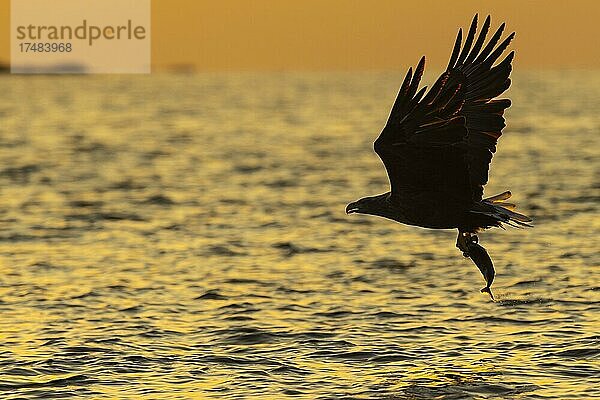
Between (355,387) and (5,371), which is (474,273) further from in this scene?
(5,371)

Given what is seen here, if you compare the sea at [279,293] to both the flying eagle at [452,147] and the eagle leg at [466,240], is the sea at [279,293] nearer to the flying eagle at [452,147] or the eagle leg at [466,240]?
the eagle leg at [466,240]

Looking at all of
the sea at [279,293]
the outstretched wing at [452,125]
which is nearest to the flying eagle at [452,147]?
the outstretched wing at [452,125]

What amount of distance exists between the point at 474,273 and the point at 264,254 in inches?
151

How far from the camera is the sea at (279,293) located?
13.8 meters

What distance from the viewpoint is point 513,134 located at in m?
59.8

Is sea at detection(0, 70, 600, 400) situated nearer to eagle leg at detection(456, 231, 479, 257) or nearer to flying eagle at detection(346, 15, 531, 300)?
eagle leg at detection(456, 231, 479, 257)

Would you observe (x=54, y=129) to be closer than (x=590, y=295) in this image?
No

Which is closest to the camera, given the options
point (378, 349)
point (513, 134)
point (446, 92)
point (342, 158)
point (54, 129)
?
point (446, 92)

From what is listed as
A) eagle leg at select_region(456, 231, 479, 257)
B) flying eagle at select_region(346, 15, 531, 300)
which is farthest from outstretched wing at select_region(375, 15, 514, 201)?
eagle leg at select_region(456, 231, 479, 257)

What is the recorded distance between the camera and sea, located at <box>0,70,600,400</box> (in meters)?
13.8

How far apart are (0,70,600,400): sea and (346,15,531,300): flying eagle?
1.96 metres

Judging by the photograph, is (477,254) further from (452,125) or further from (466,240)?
(452,125)

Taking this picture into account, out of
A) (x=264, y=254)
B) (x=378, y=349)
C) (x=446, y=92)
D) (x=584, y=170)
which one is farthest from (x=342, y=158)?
(x=446, y=92)

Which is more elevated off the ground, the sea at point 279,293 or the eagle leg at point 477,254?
the eagle leg at point 477,254
